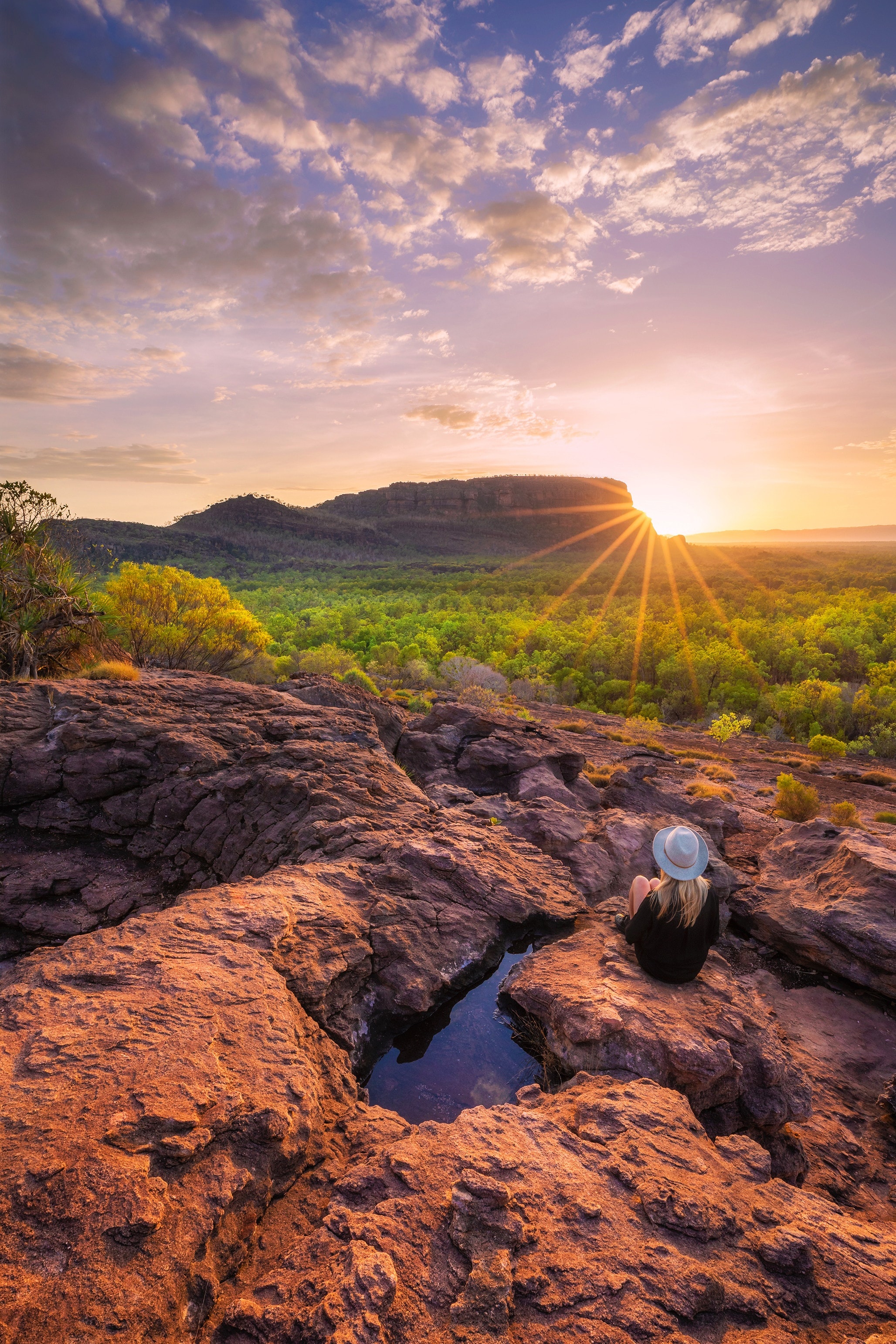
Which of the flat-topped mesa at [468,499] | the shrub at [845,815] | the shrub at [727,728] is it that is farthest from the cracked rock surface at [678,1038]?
the flat-topped mesa at [468,499]

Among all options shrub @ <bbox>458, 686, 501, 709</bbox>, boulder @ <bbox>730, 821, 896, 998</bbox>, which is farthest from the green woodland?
boulder @ <bbox>730, 821, 896, 998</bbox>

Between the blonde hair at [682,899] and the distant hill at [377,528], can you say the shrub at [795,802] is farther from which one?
the distant hill at [377,528]

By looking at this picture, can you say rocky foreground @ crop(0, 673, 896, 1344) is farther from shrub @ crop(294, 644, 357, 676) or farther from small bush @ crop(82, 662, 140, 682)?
shrub @ crop(294, 644, 357, 676)

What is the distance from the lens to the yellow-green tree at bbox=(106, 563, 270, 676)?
17938 mm

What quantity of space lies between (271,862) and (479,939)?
2.95 meters

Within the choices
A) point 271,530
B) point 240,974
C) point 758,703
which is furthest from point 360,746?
point 271,530

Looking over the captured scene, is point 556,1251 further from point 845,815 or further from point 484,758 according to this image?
point 845,815

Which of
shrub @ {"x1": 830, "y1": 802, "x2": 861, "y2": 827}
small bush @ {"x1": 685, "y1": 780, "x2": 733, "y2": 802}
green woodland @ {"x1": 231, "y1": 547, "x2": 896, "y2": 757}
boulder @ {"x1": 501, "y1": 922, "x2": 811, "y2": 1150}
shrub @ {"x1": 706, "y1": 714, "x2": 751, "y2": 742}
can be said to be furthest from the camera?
green woodland @ {"x1": 231, "y1": 547, "x2": 896, "y2": 757}

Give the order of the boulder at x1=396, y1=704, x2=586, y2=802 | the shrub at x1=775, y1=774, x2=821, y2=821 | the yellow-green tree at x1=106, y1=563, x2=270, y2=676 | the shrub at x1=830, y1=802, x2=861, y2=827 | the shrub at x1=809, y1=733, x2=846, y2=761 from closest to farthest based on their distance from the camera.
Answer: the boulder at x1=396, y1=704, x2=586, y2=802 < the shrub at x1=830, y1=802, x2=861, y2=827 < the shrub at x1=775, y1=774, x2=821, y2=821 < the yellow-green tree at x1=106, y1=563, x2=270, y2=676 < the shrub at x1=809, y1=733, x2=846, y2=761

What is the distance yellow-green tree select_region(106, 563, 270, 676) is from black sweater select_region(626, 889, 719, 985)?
52.6 feet

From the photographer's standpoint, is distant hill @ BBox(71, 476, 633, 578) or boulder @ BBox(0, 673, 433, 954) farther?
distant hill @ BBox(71, 476, 633, 578)

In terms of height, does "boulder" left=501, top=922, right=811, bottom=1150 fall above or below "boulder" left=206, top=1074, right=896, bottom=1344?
below

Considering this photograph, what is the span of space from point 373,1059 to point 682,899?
11.2 feet

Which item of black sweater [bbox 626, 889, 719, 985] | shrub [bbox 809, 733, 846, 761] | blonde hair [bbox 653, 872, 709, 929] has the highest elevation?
blonde hair [bbox 653, 872, 709, 929]
